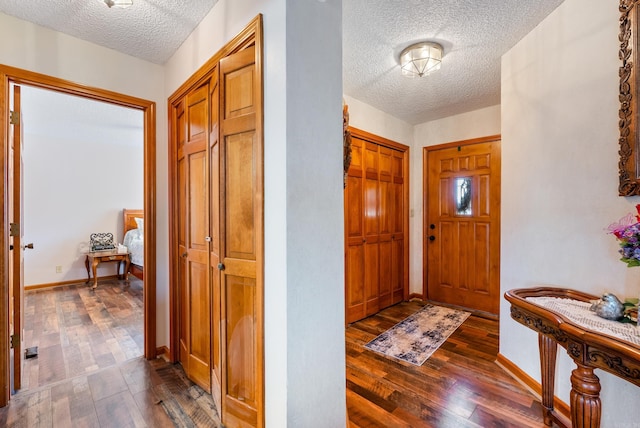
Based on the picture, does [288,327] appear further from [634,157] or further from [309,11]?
[634,157]

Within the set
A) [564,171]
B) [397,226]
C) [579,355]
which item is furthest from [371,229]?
[579,355]

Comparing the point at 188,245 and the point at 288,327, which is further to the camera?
the point at 188,245

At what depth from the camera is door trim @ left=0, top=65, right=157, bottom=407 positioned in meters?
1.76

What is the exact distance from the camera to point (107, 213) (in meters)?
5.16

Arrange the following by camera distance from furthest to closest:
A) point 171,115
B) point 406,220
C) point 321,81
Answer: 1. point 406,220
2. point 171,115
3. point 321,81

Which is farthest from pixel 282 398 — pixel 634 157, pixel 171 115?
pixel 171 115

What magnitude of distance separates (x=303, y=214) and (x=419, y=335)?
7.49 ft

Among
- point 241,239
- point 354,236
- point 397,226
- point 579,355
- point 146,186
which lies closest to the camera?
point 579,355

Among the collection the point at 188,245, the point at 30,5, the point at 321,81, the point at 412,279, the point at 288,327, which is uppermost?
the point at 30,5

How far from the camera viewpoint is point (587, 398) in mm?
1202

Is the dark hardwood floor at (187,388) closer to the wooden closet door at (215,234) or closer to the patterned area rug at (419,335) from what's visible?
the patterned area rug at (419,335)

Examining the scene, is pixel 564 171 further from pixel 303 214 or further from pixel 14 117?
pixel 14 117

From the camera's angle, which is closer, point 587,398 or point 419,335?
point 587,398

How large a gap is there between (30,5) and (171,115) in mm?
920
